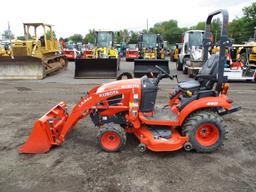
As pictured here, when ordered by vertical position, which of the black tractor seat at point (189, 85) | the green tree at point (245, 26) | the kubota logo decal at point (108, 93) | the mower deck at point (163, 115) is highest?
the green tree at point (245, 26)

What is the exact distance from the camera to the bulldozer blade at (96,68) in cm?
1309

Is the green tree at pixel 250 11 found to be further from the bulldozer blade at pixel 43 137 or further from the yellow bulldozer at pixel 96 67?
the bulldozer blade at pixel 43 137

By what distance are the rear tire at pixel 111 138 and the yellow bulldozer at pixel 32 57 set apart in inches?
356

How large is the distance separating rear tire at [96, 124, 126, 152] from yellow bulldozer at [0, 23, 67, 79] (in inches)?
356

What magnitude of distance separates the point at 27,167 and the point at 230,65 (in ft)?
34.0

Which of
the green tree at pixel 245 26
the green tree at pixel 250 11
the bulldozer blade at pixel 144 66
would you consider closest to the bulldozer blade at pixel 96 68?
the bulldozer blade at pixel 144 66

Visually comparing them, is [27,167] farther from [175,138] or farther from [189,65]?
[189,65]

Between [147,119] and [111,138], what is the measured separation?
0.65m

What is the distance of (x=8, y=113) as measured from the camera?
259 inches

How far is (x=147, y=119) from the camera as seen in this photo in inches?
165

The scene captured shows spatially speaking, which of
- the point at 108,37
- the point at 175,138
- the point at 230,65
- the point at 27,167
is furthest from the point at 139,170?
the point at 108,37

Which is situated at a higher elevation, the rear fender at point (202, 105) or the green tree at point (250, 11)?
the green tree at point (250, 11)

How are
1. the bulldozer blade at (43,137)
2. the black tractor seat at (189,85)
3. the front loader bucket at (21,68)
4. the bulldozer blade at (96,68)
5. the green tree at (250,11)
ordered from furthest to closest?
the green tree at (250,11) → the bulldozer blade at (96,68) → the front loader bucket at (21,68) → the black tractor seat at (189,85) → the bulldozer blade at (43,137)

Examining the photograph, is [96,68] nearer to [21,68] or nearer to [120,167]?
[21,68]
